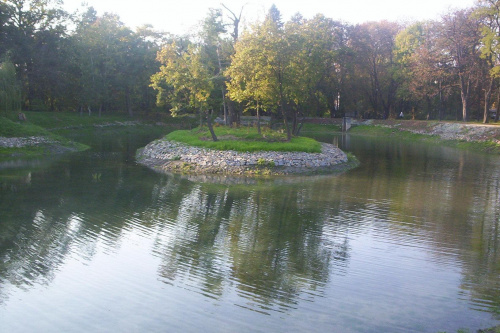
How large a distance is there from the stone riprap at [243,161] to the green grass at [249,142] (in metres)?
0.50

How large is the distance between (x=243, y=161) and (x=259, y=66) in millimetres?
6529

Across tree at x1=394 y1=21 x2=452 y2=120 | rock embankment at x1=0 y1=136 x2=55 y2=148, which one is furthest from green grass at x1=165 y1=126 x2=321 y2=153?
tree at x1=394 y1=21 x2=452 y2=120

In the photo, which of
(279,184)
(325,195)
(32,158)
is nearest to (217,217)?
(325,195)

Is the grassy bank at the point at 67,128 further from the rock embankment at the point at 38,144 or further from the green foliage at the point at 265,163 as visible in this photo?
the green foliage at the point at 265,163

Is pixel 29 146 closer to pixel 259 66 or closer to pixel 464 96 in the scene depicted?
pixel 259 66

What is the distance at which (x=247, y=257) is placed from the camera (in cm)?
1049

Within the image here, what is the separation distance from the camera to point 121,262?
33.2 feet

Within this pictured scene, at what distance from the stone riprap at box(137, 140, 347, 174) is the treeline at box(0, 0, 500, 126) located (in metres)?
4.21

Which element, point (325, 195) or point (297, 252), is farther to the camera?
point (325, 195)

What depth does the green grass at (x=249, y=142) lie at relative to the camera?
26016mm

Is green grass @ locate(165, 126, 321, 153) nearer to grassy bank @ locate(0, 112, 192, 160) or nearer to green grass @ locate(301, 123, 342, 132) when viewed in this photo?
grassy bank @ locate(0, 112, 192, 160)

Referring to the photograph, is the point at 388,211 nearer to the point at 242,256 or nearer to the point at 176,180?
the point at 242,256

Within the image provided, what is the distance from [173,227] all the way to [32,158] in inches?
784

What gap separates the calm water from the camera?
299 inches
